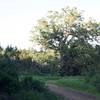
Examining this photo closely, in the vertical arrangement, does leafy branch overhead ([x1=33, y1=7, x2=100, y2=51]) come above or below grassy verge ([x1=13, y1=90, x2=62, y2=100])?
above

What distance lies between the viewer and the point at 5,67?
57.1ft

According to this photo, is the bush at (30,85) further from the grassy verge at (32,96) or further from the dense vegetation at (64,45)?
the dense vegetation at (64,45)

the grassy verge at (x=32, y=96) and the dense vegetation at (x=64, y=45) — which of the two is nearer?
the grassy verge at (x=32, y=96)

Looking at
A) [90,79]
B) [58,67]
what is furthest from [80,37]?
[90,79]

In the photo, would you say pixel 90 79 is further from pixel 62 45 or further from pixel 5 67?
pixel 62 45

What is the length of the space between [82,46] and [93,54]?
913cm

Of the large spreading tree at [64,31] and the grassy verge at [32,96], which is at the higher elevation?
the large spreading tree at [64,31]

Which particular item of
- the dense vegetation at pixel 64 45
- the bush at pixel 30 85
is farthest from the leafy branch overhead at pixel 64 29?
the bush at pixel 30 85

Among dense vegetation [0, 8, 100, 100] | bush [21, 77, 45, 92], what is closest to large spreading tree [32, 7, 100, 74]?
dense vegetation [0, 8, 100, 100]

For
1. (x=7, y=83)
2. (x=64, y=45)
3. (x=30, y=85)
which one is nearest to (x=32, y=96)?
(x=7, y=83)

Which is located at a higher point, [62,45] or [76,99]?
[62,45]

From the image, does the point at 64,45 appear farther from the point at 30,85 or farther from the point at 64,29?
the point at 30,85

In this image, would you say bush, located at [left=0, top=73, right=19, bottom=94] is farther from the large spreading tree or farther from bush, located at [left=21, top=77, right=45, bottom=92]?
the large spreading tree

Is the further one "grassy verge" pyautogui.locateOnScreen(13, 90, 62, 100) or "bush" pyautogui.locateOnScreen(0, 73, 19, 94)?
"grassy verge" pyautogui.locateOnScreen(13, 90, 62, 100)
